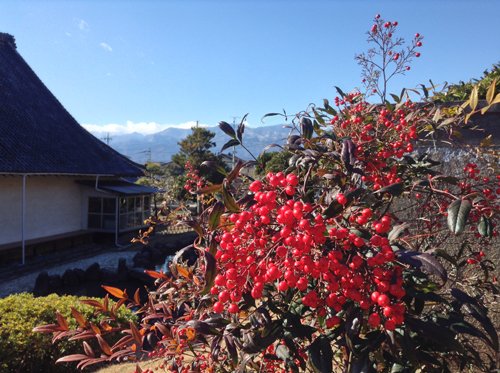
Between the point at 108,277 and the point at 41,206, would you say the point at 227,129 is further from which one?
the point at 41,206

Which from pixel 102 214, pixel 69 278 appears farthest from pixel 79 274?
pixel 102 214

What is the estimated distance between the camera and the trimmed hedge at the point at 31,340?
277cm

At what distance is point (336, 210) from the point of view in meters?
0.97

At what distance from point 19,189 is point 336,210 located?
10128 mm

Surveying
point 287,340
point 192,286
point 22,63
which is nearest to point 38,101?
point 22,63

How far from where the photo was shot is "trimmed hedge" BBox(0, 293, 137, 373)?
109 inches

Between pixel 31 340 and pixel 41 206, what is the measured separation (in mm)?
7763

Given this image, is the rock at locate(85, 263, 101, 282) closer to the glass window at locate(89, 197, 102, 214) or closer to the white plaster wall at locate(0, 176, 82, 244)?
the white plaster wall at locate(0, 176, 82, 244)

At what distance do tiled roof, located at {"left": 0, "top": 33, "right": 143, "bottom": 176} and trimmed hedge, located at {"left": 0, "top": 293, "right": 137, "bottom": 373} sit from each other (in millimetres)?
5577

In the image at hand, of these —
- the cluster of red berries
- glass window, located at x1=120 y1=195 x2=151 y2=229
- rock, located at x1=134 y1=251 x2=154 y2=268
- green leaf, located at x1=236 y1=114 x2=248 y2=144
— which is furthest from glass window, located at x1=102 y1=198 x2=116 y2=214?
the cluster of red berries

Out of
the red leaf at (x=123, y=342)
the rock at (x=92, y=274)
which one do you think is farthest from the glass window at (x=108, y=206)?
the red leaf at (x=123, y=342)

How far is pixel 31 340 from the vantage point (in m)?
2.84

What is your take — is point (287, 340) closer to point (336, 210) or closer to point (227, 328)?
point (227, 328)

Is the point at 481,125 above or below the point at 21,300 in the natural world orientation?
above
